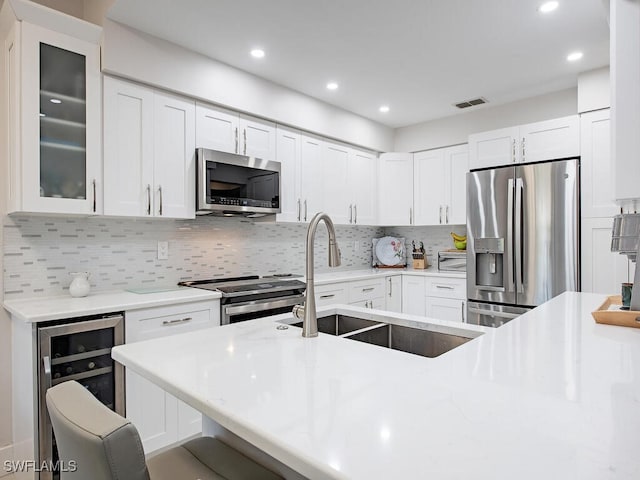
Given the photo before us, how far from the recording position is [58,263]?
2.49 metres

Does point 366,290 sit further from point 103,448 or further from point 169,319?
point 103,448

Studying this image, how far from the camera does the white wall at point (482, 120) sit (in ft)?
11.9

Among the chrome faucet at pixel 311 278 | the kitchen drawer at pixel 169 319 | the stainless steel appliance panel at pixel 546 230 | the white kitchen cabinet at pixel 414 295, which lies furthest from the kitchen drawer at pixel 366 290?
the chrome faucet at pixel 311 278

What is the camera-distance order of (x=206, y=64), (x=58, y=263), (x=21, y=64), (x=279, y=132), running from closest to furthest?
1. (x=21, y=64)
2. (x=58, y=263)
3. (x=206, y=64)
4. (x=279, y=132)

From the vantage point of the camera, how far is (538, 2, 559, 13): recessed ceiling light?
2268mm

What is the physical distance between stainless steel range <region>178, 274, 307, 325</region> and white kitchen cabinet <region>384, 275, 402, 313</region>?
4.25 ft

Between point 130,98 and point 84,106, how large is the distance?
295mm

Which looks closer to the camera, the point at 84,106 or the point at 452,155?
the point at 84,106

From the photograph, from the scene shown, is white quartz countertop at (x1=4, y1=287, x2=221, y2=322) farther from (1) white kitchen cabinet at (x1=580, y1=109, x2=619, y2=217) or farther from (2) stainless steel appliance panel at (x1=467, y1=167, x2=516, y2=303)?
(1) white kitchen cabinet at (x1=580, y1=109, x2=619, y2=217)

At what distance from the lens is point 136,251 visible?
9.39 ft

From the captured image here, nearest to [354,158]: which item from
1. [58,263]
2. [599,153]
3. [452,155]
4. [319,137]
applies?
[319,137]

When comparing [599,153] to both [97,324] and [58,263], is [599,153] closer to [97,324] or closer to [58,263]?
[97,324]

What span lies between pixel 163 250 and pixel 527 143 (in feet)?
10.7

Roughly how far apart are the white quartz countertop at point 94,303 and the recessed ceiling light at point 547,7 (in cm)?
262
